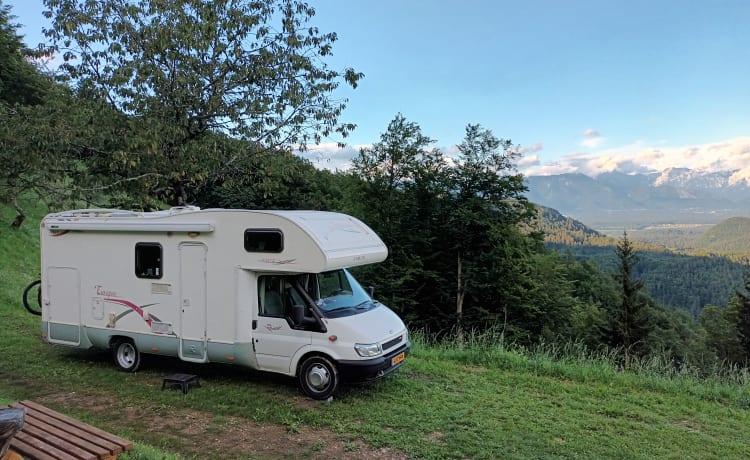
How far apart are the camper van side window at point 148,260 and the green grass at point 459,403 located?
5.38 feet

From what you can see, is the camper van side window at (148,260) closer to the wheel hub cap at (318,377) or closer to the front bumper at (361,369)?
the wheel hub cap at (318,377)

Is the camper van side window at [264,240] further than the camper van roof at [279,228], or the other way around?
the camper van side window at [264,240]

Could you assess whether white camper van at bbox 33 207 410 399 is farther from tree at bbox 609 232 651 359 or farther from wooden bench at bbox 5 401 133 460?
tree at bbox 609 232 651 359

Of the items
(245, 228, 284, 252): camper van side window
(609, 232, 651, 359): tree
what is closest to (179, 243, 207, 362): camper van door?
(245, 228, 284, 252): camper van side window

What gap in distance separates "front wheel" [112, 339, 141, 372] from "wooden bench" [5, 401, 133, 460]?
360 centimetres

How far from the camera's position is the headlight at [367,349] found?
6.70 m

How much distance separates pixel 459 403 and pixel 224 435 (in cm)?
310

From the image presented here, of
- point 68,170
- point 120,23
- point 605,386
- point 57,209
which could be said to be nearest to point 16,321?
point 57,209

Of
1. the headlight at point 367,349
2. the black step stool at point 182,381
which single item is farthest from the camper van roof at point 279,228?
the black step stool at point 182,381

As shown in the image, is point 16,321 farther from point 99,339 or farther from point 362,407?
point 362,407

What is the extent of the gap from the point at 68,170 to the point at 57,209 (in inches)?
34.2

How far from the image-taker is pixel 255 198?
131 ft

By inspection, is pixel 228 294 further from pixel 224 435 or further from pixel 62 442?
pixel 62 442

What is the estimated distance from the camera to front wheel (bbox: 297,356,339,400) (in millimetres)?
6773
